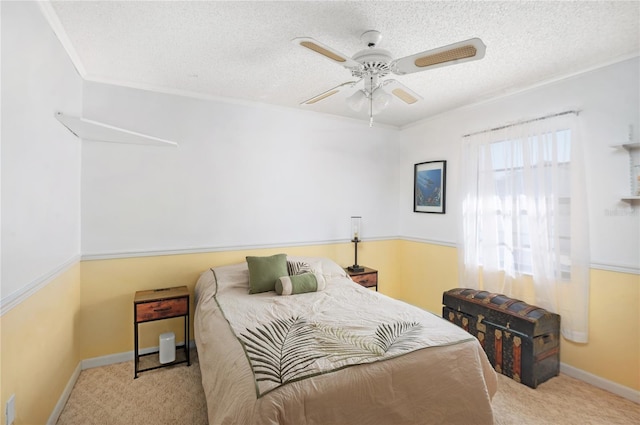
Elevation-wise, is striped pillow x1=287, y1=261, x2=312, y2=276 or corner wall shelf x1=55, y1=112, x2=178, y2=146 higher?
corner wall shelf x1=55, y1=112, x2=178, y2=146

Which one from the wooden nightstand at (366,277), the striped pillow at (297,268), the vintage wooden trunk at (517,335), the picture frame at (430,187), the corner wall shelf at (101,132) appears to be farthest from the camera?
the picture frame at (430,187)

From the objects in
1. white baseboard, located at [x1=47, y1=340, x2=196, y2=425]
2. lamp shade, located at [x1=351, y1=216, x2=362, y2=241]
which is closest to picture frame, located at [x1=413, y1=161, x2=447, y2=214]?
lamp shade, located at [x1=351, y1=216, x2=362, y2=241]

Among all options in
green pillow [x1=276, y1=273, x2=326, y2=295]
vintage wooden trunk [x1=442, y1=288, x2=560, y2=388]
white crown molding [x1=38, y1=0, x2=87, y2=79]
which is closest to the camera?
white crown molding [x1=38, y1=0, x2=87, y2=79]

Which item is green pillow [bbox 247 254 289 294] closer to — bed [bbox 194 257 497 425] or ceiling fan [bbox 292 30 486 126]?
bed [bbox 194 257 497 425]

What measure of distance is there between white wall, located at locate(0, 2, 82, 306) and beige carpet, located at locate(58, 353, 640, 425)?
1.04 meters

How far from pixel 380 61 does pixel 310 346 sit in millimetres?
1809

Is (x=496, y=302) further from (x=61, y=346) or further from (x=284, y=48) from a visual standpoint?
(x=61, y=346)

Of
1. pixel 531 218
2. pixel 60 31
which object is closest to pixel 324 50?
pixel 60 31

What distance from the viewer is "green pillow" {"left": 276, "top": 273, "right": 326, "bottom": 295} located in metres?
2.68

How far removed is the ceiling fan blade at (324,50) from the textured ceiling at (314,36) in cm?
29

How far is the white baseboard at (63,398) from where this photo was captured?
6.48 feet

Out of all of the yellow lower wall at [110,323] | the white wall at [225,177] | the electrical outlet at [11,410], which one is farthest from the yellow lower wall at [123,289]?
the electrical outlet at [11,410]

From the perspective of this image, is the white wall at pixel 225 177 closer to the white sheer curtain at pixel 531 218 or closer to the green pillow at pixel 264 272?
the green pillow at pixel 264 272

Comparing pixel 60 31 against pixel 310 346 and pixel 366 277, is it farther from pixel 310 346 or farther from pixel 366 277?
pixel 366 277
